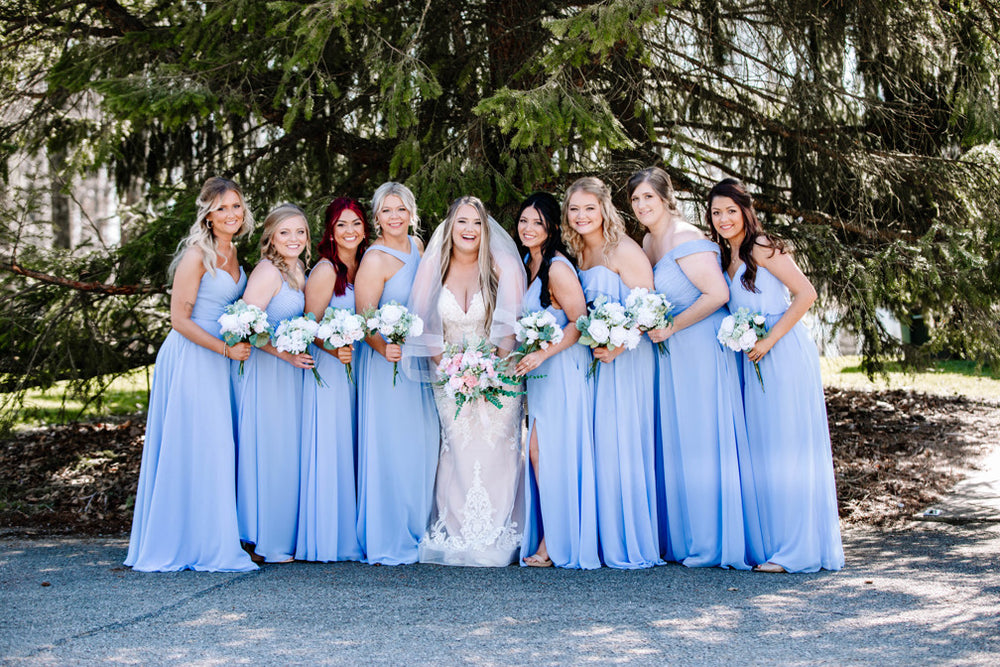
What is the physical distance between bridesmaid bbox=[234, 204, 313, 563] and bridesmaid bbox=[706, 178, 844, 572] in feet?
9.09

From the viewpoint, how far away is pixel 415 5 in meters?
7.96

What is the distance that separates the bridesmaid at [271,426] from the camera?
5828mm

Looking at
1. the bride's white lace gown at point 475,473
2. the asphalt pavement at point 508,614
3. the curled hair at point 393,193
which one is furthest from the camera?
the curled hair at point 393,193

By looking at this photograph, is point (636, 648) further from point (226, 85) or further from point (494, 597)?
point (226, 85)

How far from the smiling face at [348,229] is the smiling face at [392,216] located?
0.59ft

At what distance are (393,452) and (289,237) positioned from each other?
1.54 metres

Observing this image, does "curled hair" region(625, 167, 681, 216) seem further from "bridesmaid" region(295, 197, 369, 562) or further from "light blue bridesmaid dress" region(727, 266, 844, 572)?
"bridesmaid" region(295, 197, 369, 562)

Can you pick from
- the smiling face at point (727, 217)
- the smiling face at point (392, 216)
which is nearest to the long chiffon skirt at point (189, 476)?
the smiling face at point (392, 216)

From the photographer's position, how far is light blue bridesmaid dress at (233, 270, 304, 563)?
5828mm

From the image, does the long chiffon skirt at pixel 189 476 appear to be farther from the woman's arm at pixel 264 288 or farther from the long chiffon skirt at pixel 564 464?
the long chiffon skirt at pixel 564 464

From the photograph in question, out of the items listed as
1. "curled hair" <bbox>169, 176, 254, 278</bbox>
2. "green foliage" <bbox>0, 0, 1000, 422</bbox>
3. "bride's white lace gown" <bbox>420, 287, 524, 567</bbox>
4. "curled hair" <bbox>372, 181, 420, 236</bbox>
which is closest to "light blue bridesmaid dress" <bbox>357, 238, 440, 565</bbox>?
"bride's white lace gown" <bbox>420, 287, 524, 567</bbox>

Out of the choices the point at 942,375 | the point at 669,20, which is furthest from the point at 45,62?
the point at 942,375

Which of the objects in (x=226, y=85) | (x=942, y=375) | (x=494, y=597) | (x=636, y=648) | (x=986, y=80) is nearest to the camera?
(x=636, y=648)

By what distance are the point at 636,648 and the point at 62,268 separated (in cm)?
617
